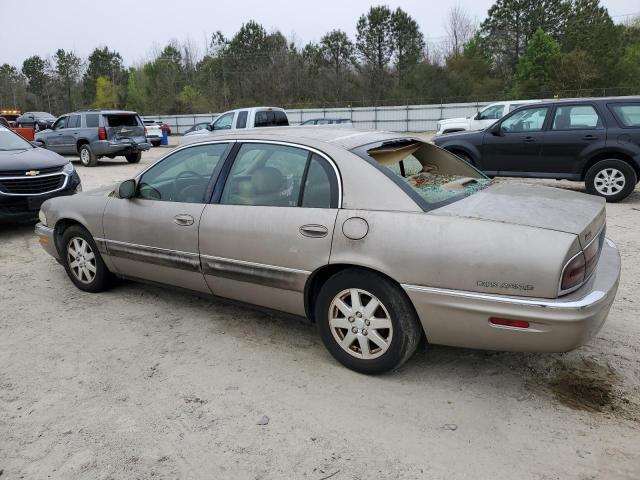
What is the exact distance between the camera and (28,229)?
802 cm

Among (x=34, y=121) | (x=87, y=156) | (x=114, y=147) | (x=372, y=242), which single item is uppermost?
(x=34, y=121)

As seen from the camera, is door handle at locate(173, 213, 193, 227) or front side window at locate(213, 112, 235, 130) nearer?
door handle at locate(173, 213, 193, 227)

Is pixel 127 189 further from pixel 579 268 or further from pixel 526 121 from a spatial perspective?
pixel 526 121

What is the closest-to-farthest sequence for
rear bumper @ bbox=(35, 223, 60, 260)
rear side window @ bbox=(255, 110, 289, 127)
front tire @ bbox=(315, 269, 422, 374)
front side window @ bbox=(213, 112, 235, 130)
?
front tire @ bbox=(315, 269, 422, 374) < rear bumper @ bbox=(35, 223, 60, 260) < rear side window @ bbox=(255, 110, 289, 127) < front side window @ bbox=(213, 112, 235, 130)

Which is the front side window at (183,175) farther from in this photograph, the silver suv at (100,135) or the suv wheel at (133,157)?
the suv wheel at (133,157)

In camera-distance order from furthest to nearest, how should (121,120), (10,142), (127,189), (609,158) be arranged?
(121,120)
(609,158)
(10,142)
(127,189)

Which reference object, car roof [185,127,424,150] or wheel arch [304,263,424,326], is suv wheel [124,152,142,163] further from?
wheel arch [304,263,424,326]

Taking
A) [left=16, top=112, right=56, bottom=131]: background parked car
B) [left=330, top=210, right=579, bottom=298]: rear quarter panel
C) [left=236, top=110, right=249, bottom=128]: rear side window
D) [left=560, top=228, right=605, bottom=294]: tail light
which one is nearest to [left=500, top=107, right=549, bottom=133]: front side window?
[left=560, top=228, right=605, bottom=294]: tail light

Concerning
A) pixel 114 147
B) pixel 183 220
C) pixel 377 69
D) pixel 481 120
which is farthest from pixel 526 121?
pixel 377 69

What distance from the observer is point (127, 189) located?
4.27 metres

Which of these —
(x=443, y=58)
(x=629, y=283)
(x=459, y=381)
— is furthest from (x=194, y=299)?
(x=443, y=58)

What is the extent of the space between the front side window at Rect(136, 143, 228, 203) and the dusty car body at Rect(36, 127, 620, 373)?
0.04 ft

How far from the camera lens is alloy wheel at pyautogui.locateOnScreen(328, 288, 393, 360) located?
3.10 m

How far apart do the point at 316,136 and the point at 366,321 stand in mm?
1331
